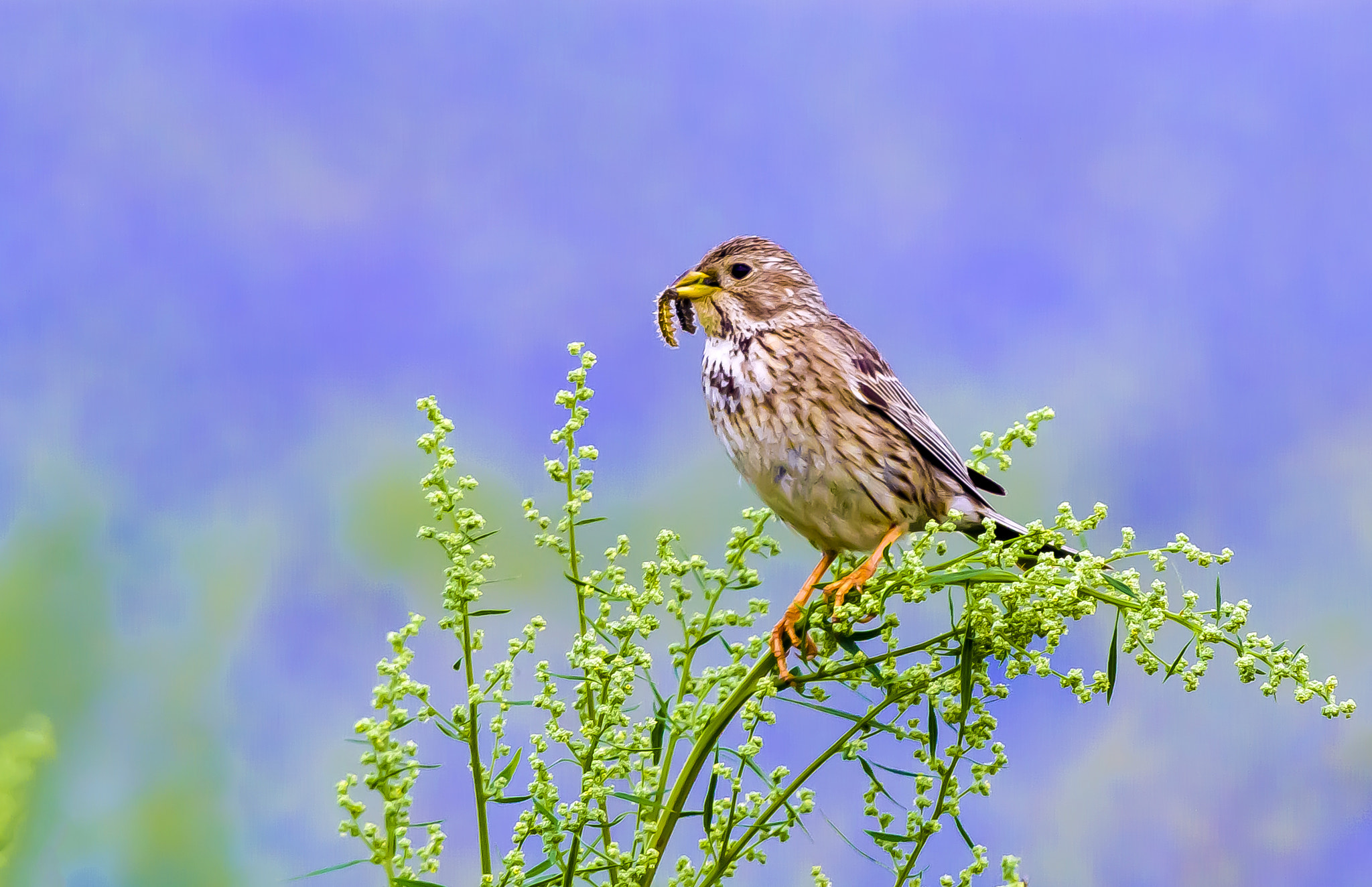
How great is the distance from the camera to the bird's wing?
199 centimetres

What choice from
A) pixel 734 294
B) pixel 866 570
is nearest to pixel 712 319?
pixel 734 294

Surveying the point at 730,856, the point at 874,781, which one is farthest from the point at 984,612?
the point at 730,856

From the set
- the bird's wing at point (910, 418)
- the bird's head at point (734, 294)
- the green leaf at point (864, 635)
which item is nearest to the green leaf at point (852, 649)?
the green leaf at point (864, 635)

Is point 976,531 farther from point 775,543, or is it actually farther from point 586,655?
point 586,655

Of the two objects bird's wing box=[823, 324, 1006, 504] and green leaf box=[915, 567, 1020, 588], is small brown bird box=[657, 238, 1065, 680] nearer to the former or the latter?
bird's wing box=[823, 324, 1006, 504]

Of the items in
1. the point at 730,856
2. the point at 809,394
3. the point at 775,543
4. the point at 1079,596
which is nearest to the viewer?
the point at 1079,596

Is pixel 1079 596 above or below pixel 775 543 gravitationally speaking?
below

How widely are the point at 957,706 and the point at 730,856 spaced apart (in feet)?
0.88

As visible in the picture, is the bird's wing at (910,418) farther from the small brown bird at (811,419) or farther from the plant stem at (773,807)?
the plant stem at (773,807)

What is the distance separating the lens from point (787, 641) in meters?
1.60

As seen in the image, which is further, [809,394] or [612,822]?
[809,394]

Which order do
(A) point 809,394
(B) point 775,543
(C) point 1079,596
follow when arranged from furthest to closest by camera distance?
(A) point 809,394
(B) point 775,543
(C) point 1079,596

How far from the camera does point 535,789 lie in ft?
3.88

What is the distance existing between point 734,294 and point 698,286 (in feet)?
0.21
